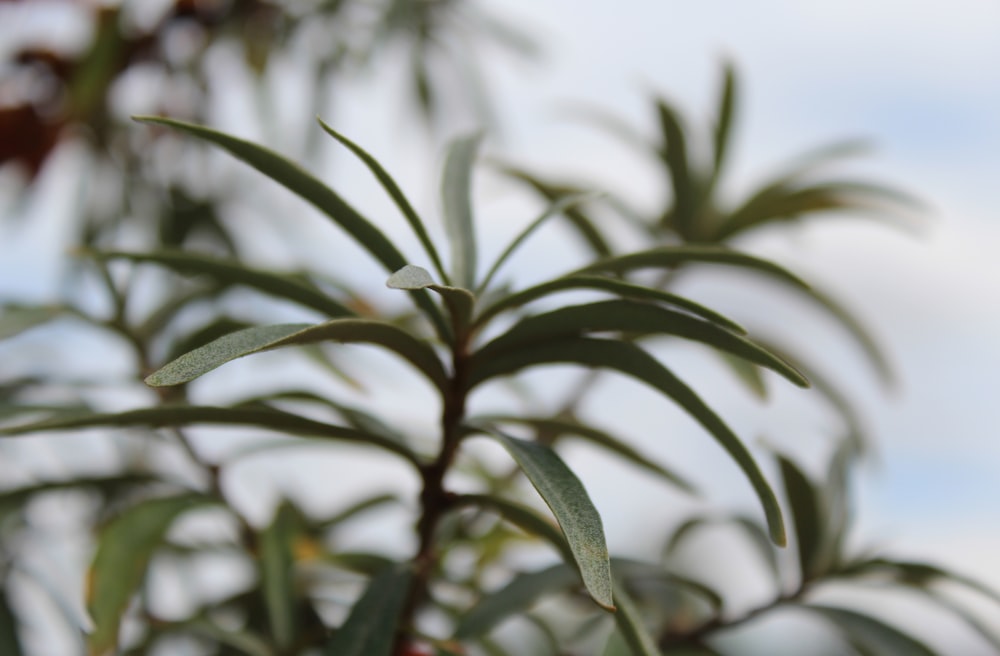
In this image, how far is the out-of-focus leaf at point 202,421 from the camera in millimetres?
376

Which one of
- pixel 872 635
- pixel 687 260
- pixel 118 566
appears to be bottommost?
pixel 118 566

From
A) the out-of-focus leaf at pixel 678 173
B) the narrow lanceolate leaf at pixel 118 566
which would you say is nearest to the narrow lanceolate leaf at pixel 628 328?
the narrow lanceolate leaf at pixel 118 566

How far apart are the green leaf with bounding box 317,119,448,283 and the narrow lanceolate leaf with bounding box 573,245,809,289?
5 cm

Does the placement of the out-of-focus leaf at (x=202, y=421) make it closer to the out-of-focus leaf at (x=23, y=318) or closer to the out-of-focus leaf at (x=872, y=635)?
the out-of-focus leaf at (x=23, y=318)

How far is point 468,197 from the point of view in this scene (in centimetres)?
43

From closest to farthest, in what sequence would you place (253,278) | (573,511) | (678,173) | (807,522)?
(573,511) < (253,278) < (807,522) < (678,173)

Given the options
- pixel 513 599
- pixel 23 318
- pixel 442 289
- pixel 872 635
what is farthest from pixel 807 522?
pixel 23 318

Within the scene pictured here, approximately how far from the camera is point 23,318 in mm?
505

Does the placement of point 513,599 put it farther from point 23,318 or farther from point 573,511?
point 23,318

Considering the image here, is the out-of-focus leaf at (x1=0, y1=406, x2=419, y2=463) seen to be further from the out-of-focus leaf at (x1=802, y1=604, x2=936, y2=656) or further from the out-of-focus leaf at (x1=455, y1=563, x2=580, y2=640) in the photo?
the out-of-focus leaf at (x1=802, y1=604, x2=936, y2=656)

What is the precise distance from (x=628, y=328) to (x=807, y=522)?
235 mm

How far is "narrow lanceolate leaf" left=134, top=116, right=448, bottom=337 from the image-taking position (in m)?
0.34

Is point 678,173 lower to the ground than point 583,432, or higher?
higher

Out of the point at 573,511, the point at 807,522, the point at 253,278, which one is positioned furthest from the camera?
the point at 807,522
